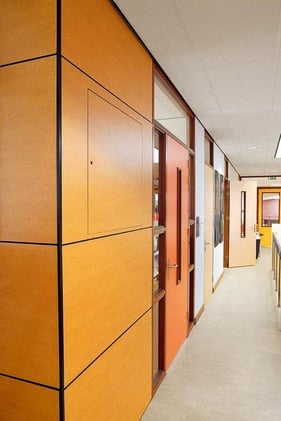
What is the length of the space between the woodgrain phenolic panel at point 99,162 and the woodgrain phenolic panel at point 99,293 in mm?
91

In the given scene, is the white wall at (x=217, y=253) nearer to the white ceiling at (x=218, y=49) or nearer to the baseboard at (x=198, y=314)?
the baseboard at (x=198, y=314)


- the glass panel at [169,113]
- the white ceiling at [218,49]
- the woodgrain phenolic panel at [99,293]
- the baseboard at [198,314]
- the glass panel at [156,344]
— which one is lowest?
the baseboard at [198,314]

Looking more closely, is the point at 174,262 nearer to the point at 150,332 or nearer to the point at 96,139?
the point at 150,332

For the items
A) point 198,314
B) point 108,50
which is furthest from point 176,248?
point 108,50

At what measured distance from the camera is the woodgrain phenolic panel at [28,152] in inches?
51.7

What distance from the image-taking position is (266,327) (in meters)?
4.18

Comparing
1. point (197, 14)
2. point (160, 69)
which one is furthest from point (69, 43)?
point (160, 69)

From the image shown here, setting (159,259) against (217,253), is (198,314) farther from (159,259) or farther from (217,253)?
(217,253)

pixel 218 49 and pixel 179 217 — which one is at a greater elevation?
pixel 218 49

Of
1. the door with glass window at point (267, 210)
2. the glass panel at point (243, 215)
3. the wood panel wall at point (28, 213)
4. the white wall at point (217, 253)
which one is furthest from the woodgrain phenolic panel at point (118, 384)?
the door with glass window at point (267, 210)

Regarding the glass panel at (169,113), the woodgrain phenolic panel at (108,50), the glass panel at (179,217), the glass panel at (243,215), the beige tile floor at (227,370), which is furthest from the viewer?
the glass panel at (243,215)

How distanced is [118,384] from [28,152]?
146cm

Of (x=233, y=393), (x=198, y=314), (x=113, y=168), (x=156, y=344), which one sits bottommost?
(x=233, y=393)

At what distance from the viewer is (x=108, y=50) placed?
175 centimetres
